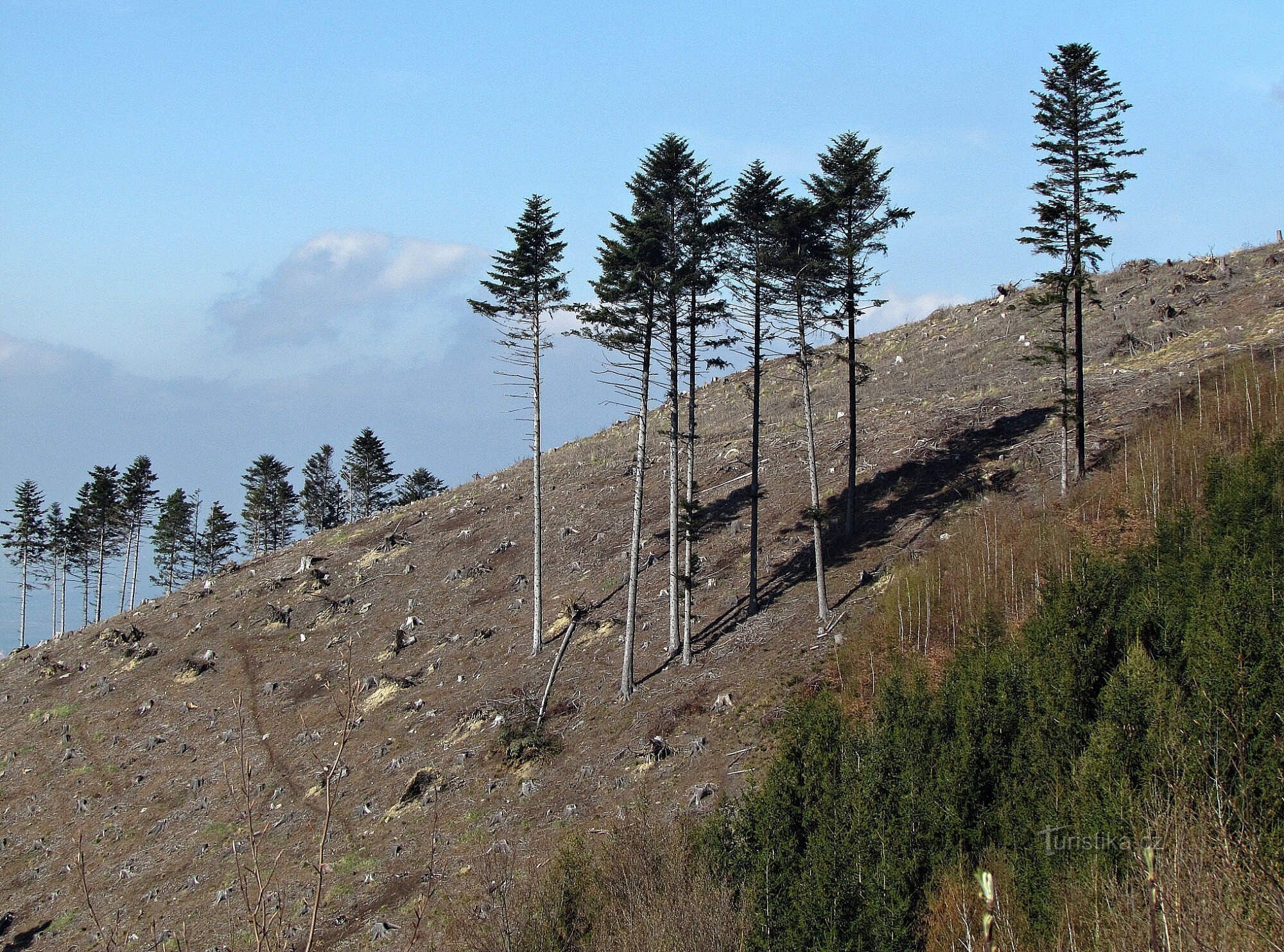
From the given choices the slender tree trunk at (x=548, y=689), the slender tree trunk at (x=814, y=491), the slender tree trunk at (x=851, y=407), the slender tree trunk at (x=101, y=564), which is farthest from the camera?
the slender tree trunk at (x=101, y=564)

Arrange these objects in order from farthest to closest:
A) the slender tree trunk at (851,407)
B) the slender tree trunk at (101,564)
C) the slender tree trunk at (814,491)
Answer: the slender tree trunk at (101,564), the slender tree trunk at (851,407), the slender tree trunk at (814,491)

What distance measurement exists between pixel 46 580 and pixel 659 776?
3135 inches

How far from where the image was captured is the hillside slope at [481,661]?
25984 mm

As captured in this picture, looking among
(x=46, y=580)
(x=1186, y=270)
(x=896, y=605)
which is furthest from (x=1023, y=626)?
(x=46, y=580)

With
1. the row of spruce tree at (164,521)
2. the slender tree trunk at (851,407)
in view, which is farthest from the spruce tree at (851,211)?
the row of spruce tree at (164,521)

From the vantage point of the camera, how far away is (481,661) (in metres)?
36.1

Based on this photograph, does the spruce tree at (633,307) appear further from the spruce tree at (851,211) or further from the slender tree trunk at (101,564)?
the slender tree trunk at (101,564)

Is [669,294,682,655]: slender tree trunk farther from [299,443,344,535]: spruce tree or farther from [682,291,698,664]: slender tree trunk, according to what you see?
[299,443,344,535]: spruce tree

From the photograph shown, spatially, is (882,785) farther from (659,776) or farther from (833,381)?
(833,381)

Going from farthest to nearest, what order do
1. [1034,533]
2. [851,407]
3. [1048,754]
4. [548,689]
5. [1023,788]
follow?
[851,407] → [548,689] → [1034,533] → [1048,754] → [1023,788]

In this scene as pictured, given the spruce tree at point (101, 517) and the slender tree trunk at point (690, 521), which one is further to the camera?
the spruce tree at point (101, 517)

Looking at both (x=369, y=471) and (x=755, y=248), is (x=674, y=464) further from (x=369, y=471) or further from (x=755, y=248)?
(x=369, y=471)

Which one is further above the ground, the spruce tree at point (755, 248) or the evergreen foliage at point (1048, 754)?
the spruce tree at point (755, 248)

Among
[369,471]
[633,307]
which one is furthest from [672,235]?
[369,471]
